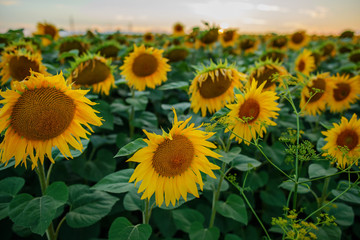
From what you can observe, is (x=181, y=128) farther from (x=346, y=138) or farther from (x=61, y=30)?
(x=61, y=30)

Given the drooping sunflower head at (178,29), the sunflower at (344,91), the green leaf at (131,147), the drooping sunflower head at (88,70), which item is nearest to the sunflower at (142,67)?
the drooping sunflower head at (88,70)

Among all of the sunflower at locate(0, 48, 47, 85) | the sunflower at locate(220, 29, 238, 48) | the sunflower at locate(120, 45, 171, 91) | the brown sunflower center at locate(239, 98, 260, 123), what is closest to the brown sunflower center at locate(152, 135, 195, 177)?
the brown sunflower center at locate(239, 98, 260, 123)

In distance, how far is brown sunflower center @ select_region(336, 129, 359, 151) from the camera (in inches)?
58.2

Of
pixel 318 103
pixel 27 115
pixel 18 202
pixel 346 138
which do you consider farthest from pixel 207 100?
pixel 18 202

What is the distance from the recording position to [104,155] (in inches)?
87.3

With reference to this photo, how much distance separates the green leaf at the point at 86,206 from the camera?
1.52 m

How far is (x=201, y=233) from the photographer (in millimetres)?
1588

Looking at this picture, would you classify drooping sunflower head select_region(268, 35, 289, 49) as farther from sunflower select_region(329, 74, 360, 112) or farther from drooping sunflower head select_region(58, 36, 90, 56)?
drooping sunflower head select_region(58, 36, 90, 56)

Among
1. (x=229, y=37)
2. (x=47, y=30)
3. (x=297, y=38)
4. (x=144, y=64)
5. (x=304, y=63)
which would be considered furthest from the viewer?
(x=297, y=38)

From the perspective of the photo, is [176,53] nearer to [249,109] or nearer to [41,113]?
[249,109]

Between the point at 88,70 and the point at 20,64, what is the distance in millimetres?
516

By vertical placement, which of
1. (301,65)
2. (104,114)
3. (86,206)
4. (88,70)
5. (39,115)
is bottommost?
(86,206)

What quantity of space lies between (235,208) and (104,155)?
121 centimetres

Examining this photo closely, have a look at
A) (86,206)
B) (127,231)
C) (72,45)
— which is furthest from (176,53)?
(127,231)
